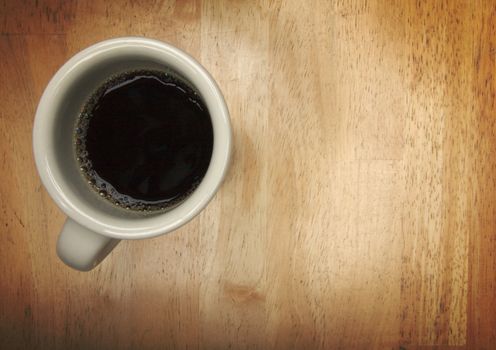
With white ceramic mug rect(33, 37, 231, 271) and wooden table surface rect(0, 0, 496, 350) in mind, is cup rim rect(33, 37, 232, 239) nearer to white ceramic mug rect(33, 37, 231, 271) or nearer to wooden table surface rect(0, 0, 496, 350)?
white ceramic mug rect(33, 37, 231, 271)

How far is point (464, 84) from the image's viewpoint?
439mm

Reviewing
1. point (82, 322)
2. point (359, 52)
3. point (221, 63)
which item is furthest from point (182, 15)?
point (82, 322)

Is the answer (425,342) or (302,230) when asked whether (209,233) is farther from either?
(425,342)

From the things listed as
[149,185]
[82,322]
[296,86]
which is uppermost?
[296,86]

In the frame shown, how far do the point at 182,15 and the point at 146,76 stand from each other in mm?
101

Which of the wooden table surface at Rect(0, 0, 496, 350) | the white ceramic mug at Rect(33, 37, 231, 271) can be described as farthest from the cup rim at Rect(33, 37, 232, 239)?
the wooden table surface at Rect(0, 0, 496, 350)

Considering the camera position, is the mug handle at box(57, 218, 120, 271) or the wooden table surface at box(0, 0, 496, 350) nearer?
the mug handle at box(57, 218, 120, 271)

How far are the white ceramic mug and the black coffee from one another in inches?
1.5

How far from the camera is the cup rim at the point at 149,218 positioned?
0.29 metres

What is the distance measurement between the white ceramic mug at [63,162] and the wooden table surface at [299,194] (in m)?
0.13

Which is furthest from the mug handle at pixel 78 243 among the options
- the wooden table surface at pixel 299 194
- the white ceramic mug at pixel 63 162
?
the wooden table surface at pixel 299 194

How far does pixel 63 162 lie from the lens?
32cm

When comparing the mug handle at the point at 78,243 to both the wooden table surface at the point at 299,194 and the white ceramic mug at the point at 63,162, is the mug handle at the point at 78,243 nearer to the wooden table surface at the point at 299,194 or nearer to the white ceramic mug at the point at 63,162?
the white ceramic mug at the point at 63,162

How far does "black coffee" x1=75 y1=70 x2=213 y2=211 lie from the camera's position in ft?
1.18
